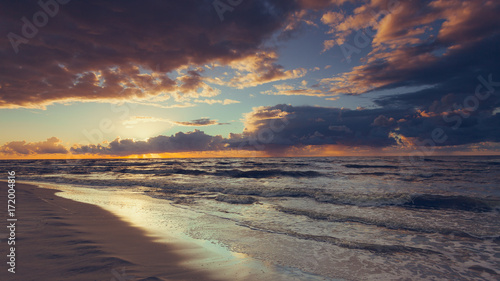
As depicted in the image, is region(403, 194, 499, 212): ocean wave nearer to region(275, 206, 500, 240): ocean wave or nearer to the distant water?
the distant water

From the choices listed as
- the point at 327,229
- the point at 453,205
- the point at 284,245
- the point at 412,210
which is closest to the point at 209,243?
the point at 284,245

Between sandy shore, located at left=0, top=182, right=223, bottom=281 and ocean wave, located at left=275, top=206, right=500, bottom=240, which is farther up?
sandy shore, located at left=0, top=182, right=223, bottom=281

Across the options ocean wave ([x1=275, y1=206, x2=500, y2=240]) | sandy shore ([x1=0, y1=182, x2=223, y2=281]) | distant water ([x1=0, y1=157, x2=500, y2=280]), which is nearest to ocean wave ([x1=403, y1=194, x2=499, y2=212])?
distant water ([x1=0, y1=157, x2=500, y2=280])

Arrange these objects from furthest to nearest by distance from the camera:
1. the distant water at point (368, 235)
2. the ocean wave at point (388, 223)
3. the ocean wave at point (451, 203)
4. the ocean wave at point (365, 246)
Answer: the ocean wave at point (451, 203) → the ocean wave at point (388, 223) → the ocean wave at point (365, 246) → the distant water at point (368, 235)

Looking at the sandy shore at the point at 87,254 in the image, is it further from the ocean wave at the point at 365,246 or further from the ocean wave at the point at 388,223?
the ocean wave at the point at 388,223

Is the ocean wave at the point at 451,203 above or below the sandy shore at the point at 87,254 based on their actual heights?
below

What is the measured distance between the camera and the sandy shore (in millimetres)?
4676

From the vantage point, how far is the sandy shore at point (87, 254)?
4.68 m

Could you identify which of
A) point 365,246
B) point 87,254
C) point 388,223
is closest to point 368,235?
point 365,246

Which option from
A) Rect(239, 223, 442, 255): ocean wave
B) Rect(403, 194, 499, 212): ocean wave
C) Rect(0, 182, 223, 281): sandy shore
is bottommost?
Rect(403, 194, 499, 212): ocean wave

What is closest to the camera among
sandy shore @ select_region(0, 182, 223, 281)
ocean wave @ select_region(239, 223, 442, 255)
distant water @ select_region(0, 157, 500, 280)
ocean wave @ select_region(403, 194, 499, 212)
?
sandy shore @ select_region(0, 182, 223, 281)

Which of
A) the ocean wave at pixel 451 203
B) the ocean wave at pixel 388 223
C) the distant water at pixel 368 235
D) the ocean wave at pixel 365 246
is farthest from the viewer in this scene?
the ocean wave at pixel 451 203

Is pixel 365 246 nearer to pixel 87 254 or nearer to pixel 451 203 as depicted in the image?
pixel 87 254

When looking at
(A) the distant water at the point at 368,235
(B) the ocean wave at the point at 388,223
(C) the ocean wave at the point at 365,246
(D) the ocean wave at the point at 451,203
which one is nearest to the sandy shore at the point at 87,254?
→ (A) the distant water at the point at 368,235
